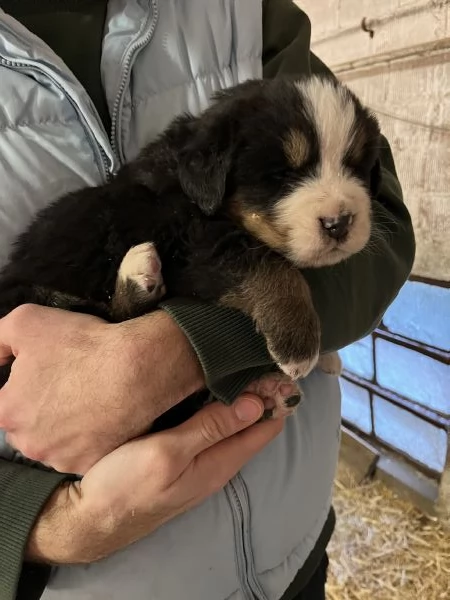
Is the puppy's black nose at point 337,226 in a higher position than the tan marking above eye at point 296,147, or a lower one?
lower

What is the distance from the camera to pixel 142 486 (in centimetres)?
131

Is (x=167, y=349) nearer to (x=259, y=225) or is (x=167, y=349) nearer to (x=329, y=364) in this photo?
(x=259, y=225)

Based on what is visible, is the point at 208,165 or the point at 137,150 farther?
the point at 137,150

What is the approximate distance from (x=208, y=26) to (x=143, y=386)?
1085mm

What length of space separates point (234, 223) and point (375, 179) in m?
0.45

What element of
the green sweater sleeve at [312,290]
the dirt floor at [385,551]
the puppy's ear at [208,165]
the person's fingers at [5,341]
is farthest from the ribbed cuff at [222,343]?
the dirt floor at [385,551]

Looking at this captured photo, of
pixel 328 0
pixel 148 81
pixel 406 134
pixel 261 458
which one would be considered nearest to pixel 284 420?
pixel 261 458

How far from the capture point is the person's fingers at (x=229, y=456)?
4.55ft

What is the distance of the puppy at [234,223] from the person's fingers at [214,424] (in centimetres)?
10

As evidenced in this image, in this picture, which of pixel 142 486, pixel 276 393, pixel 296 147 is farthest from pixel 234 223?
pixel 142 486

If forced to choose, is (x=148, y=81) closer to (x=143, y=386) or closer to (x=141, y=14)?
(x=141, y=14)

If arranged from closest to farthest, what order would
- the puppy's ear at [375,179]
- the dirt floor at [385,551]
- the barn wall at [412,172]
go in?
the puppy's ear at [375,179]
the barn wall at [412,172]
the dirt floor at [385,551]

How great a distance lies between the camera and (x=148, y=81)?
173 cm

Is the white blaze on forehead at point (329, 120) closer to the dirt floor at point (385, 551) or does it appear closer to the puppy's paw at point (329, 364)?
the puppy's paw at point (329, 364)
